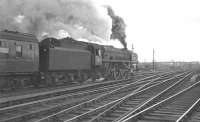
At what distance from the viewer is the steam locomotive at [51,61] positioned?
1446cm

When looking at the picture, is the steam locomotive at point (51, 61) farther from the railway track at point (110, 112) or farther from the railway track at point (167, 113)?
the railway track at point (167, 113)

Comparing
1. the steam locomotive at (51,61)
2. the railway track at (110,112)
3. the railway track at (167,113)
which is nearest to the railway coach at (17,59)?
the steam locomotive at (51,61)

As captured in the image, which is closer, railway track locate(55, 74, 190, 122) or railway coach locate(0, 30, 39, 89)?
railway track locate(55, 74, 190, 122)

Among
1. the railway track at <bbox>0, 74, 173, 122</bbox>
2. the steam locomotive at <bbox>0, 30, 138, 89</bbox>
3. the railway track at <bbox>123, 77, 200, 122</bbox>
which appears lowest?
the railway track at <bbox>123, 77, 200, 122</bbox>

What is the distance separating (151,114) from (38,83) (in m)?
9.76

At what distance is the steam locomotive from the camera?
14461mm

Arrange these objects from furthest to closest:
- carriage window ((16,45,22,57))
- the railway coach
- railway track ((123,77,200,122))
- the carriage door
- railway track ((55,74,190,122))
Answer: the carriage door → carriage window ((16,45,22,57)) → the railway coach → railway track ((123,77,200,122)) → railway track ((55,74,190,122))

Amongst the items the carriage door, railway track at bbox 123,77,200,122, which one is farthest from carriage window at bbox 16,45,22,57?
railway track at bbox 123,77,200,122

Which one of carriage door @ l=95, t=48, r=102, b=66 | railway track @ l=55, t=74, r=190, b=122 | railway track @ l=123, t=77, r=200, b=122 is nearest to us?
railway track @ l=55, t=74, r=190, b=122

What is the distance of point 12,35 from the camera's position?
14.7 meters

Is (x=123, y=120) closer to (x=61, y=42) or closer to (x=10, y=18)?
(x=61, y=42)

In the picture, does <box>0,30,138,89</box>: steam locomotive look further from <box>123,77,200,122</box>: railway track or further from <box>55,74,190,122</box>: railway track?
<box>123,77,200,122</box>: railway track

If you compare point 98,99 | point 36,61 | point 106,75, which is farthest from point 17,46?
point 106,75

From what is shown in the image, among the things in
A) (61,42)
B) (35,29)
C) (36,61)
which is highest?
(35,29)
